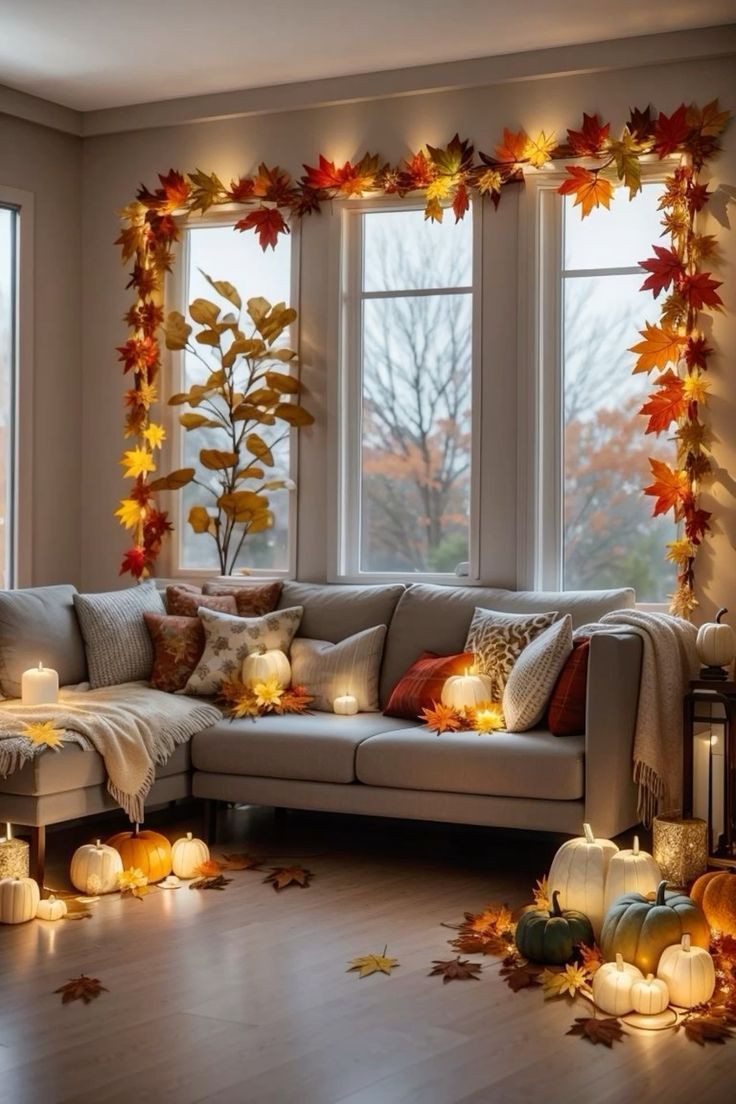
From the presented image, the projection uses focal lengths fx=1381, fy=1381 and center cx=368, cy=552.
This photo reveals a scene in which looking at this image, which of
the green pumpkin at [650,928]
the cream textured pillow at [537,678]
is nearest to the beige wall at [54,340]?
the cream textured pillow at [537,678]

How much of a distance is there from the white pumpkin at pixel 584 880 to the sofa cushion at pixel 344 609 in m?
1.79

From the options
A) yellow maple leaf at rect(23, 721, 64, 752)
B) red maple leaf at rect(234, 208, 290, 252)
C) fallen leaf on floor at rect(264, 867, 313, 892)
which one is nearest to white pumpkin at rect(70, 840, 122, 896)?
yellow maple leaf at rect(23, 721, 64, 752)

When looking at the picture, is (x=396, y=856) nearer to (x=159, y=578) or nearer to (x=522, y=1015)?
(x=522, y=1015)

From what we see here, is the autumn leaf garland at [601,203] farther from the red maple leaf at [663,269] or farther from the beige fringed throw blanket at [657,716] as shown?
the beige fringed throw blanket at [657,716]

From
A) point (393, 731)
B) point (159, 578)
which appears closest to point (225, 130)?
point (159, 578)

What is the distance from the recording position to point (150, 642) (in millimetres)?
5547

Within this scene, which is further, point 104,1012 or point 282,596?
point 282,596

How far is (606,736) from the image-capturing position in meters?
4.37

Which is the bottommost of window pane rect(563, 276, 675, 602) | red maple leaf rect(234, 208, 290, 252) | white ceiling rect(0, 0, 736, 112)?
window pane rect(563, 276, 675, 602)

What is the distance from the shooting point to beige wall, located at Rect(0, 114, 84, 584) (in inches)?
250

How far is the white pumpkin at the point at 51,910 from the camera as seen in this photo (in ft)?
13.6

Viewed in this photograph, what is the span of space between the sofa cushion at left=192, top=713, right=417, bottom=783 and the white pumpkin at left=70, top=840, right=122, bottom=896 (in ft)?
2.03

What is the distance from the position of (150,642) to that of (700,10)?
318 cm

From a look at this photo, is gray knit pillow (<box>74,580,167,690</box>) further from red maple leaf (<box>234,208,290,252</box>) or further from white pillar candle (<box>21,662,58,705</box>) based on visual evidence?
red maple leaf (<box>234,208,290,252</box>)
